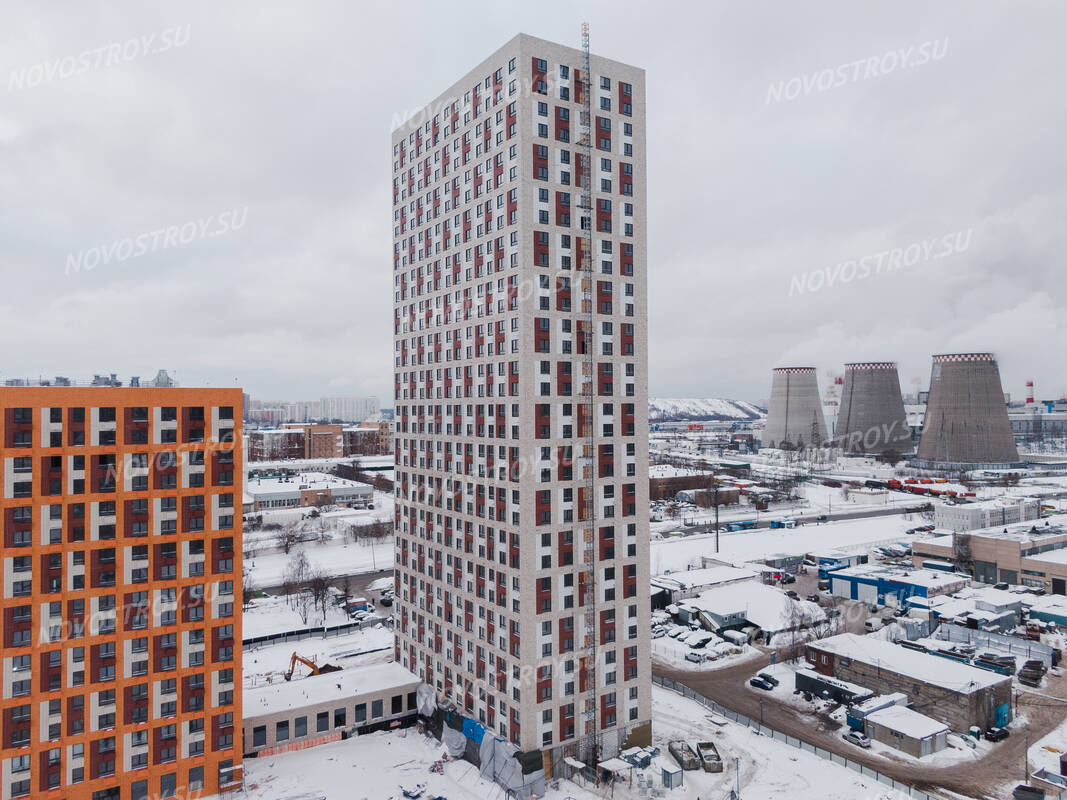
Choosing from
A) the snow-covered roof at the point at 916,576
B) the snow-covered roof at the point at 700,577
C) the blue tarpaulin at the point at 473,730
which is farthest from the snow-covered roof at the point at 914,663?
the blue tarpaulin at the point at 473,730

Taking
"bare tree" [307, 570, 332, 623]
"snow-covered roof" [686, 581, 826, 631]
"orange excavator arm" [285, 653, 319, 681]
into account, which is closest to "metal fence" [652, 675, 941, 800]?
"snow-covered roof" [686, 581, 826, 631]

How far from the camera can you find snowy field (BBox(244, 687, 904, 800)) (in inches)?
1510

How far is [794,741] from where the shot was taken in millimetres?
44500

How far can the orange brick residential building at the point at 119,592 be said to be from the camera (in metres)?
35.7

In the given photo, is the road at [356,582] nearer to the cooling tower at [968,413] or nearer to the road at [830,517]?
the road at [830,517]

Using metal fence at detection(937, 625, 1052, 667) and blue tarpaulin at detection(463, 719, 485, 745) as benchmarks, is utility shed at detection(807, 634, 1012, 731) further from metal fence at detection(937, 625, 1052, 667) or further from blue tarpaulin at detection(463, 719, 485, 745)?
blue tarpaulin at detection(463, 719, 485, 745)

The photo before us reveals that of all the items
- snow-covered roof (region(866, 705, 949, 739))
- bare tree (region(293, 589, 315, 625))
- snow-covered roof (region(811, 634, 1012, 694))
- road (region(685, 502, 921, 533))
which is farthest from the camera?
road (region(685, 502, 921, 533))

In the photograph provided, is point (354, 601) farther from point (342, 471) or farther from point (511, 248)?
point (342, 471)

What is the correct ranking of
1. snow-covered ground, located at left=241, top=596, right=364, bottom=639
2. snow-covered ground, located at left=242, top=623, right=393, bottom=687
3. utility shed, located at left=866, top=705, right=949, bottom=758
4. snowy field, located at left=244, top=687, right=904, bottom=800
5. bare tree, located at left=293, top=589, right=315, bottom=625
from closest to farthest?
snowy field, located at left=244, top=687, right=904, bottom=800
utility shed, located at left=866, top=705, right=949, bottom=758
snow-covered ground, located at left=242, top=623, right=393, bottom=687
snow-covered ground, located at left=241, top=596, right=364, bottom=639
bare tree, located at left=293, top=589, right=315, bottom=625

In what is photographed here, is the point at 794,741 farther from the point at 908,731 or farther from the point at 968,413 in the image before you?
the point at 968,413

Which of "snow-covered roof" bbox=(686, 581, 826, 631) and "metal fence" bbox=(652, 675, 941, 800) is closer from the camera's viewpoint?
"metal fence" bbox=(652, 675, 941, 800)

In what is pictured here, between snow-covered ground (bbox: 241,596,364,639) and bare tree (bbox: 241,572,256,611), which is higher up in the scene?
bare tree (bbox: 241,572,256,611)

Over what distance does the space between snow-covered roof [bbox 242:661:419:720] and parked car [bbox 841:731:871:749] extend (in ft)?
97.4

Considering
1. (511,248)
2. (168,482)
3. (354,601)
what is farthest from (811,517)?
(168,482)
